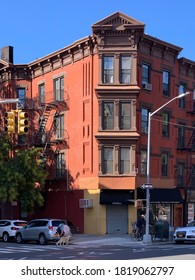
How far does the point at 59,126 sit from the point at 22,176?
20.6ft

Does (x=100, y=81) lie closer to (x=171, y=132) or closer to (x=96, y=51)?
(x=96, y=51)

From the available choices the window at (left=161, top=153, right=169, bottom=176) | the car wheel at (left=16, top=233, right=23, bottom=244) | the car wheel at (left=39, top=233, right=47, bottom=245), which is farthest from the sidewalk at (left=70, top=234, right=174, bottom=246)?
the window at (left=161, top=153, right=169, bottom=176)

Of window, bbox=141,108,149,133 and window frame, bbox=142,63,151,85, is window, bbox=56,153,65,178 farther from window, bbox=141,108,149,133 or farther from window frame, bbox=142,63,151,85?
window frame, bbox=142,63,151,85

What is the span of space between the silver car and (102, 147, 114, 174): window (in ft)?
23.3

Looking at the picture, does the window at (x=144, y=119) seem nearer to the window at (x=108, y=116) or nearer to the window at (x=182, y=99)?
the window at (x=108, y=116)

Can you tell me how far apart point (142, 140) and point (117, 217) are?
6229 mm

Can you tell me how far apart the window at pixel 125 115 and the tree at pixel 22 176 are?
7.23 metres

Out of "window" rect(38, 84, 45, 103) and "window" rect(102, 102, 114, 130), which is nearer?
"window" rect(102, 102, 114, 130)

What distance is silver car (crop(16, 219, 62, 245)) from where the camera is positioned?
27.0m
